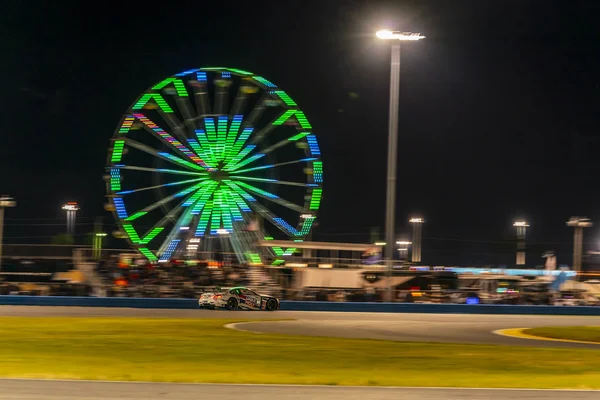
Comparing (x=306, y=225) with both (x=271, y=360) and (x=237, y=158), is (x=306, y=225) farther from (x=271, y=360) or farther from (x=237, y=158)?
(x=271, y=360)

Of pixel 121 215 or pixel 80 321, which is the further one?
pixel 121 215

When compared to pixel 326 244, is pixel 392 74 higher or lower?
higher

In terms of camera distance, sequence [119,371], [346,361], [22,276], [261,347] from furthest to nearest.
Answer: [22,276]
[261,347]
[346,361]
[119,371]

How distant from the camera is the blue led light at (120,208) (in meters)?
34.5

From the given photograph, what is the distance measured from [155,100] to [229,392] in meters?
28.0

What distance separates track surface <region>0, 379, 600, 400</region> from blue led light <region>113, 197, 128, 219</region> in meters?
25.4

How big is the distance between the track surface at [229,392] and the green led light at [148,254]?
25075mm

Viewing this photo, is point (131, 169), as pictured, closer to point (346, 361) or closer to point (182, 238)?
point (182, 238)

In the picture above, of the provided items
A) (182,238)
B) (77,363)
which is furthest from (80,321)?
(182,238)

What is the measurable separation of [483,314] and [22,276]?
1770cm

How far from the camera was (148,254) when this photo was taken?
34625 millimetres

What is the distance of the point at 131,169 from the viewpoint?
35.4 metres

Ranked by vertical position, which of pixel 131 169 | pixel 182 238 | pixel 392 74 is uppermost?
pixel 392 74

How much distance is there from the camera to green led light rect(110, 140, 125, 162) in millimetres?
35062
